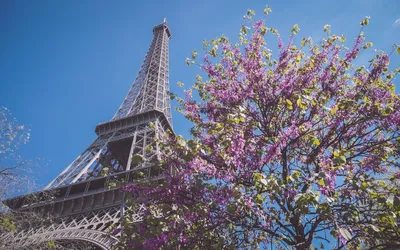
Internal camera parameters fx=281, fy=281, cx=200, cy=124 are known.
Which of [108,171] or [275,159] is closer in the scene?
[275,159]

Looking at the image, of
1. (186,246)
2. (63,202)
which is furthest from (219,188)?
(63,202)

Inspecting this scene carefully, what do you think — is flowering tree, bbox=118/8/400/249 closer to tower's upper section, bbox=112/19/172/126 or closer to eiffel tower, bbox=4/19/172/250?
eiffel tower, bbox=4/19/172/250

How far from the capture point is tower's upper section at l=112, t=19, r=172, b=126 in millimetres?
40406

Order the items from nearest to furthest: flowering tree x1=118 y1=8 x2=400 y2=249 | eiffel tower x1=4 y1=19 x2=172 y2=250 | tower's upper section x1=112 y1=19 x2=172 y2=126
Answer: flowering tree x1=118 y1=8 x2=400 y2=249 < eiffel tower x1=4 y1=19 x2=172 y2=250 < tower's upper section x1=112 y1=19 x2=172 y2=126

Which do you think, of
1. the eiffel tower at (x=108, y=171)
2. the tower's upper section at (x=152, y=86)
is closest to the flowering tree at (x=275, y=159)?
the eiffel tower at (x=108, y=171)

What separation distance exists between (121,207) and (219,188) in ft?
52.2

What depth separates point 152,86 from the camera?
4722 cm

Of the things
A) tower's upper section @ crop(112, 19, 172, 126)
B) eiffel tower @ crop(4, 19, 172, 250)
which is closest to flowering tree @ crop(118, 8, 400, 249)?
eiffel tower @ crop(4, 19, 172, 250)

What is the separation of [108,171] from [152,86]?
30762 millimetres

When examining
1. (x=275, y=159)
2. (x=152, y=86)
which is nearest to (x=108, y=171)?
(x=275, y=159)

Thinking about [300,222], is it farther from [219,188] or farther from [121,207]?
[121,207]

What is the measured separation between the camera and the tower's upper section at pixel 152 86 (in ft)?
133

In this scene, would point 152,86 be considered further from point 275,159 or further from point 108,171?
point 275,159

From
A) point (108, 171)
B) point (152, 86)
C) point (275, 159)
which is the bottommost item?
point (275, 159)
